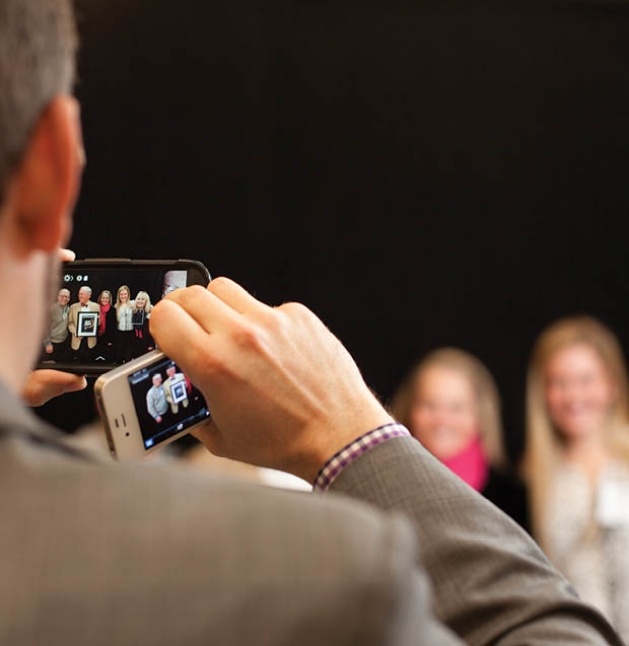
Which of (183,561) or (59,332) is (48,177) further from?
(59,332)

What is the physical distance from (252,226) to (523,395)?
A: 60.9 inches

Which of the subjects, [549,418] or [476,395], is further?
[476,395]

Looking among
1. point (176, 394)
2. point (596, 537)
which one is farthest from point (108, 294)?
point (596, 537)

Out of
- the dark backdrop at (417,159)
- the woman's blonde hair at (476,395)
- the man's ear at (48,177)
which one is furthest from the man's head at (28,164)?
the dark backdrop at (417,159)

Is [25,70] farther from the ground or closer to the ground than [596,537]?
farther from the ground

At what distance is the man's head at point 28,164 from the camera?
0.44 meters

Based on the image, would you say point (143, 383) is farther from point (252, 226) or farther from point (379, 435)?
point (252, 226)

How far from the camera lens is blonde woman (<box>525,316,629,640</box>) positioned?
8.61ft

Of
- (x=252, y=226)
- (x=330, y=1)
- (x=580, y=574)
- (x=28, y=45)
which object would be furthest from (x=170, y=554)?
(x=330, y=1)

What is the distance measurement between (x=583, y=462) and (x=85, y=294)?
2.26 metres

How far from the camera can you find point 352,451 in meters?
Result: 0.62

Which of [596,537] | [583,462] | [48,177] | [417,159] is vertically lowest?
[596,537]

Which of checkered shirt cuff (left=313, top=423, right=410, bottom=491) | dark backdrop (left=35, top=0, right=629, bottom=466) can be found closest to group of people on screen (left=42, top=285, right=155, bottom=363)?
checkered shirt cuff (left=313, top=423, right=410, bottom=491)

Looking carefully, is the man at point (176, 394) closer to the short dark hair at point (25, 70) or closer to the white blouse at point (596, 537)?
the short dark hair at point (25, 70)
